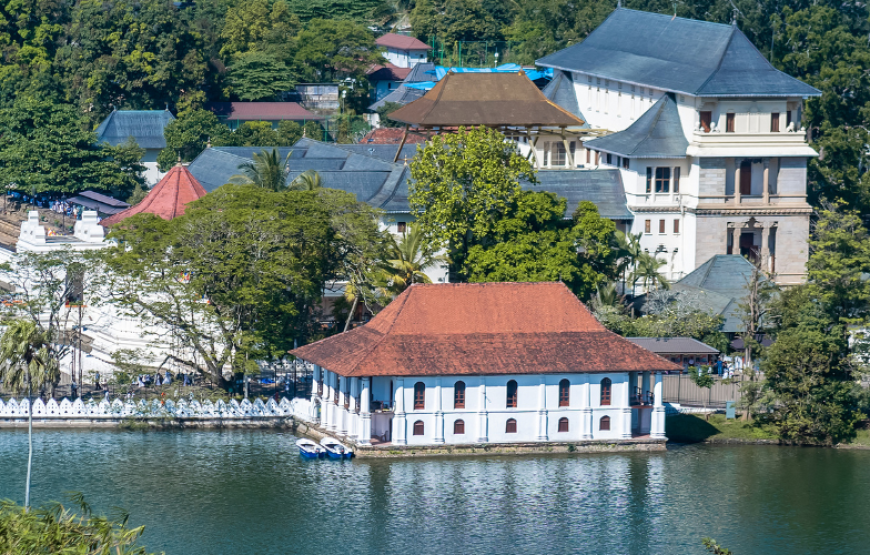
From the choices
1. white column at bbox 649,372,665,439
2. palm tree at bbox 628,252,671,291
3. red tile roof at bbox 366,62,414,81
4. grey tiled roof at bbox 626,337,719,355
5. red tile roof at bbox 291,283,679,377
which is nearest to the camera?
red tile roof at bbox 291,283,679,377

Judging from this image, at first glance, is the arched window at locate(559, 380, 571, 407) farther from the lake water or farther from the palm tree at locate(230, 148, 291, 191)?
the palm tree at locate(230, 148, 291, 191)

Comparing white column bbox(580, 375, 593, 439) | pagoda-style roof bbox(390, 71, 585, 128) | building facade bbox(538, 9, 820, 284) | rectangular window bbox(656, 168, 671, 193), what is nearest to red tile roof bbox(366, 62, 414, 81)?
pagoda-style roof bbox(390, 71, 585, 128)

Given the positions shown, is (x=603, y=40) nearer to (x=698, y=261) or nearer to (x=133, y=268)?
(x=698, y=261)

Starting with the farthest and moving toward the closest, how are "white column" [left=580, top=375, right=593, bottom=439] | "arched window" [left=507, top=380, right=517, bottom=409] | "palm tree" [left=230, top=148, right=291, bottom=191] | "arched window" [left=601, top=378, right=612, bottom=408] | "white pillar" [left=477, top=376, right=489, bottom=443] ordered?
"palm tree" [left=230, top=148, right=291, bottom=191] < "arched window" [left=601, top=378, right=612, bottom=408] < "white column" [left=580, top=375, right=593, bottom=439] < "arched window" [left=507, top=380, right=517, bottom=409] < "white pillar" [left=477, top=376, right=489, bottom=443]

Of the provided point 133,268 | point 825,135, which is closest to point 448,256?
point 133,268

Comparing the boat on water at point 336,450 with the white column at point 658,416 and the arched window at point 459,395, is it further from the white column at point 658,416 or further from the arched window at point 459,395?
the white column at point 658,416

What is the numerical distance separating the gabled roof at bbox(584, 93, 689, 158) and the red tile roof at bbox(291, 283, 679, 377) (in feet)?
85.2

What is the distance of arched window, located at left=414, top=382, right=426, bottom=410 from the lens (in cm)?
7844

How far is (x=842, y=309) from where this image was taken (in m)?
86.1

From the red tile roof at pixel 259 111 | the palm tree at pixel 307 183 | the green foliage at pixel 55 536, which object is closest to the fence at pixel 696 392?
the palm tree at pixel 307 183

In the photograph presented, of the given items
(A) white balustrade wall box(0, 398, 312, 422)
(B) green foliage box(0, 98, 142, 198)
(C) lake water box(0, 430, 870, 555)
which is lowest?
(C) lake water box(0, 430, 870, 555)

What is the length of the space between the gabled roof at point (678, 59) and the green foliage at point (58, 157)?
33.4 meters

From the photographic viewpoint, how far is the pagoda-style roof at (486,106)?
364 feet

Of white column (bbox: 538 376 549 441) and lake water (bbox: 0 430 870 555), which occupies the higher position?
white column (bbox: 538 376 549 441)
